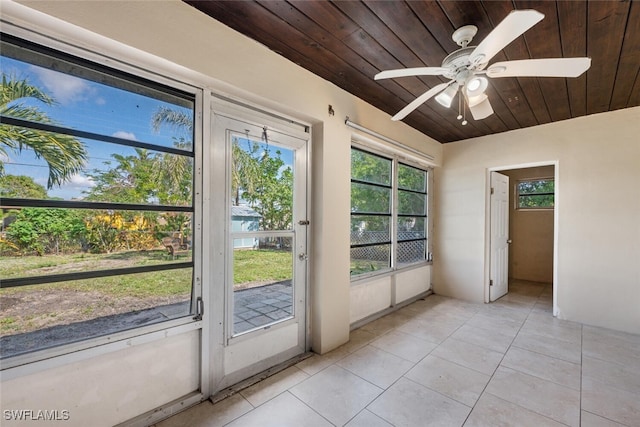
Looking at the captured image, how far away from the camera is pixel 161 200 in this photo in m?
1.64

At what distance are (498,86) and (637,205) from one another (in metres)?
2.16

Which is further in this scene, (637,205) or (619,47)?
(637,205)

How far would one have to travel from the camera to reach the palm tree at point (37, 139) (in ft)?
3.91

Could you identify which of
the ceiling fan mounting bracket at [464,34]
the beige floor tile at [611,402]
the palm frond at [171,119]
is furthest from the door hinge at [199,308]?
the beige floor tile at [611,402]

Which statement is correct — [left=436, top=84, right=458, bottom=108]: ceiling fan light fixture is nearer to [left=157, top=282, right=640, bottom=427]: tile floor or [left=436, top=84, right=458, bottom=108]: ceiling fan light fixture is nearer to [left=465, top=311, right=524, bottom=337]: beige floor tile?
[left=157, top=282, right=640, bottom=427]: tile floor

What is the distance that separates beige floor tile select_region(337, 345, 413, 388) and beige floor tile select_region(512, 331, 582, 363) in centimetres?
131

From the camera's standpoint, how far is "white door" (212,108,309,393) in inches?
74.9

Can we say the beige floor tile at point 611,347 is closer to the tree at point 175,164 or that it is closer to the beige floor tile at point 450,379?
the beige floor tile at point 450,379

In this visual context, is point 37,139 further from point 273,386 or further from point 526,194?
point 526,194

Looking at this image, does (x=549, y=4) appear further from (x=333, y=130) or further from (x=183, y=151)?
(x=183, y=151)

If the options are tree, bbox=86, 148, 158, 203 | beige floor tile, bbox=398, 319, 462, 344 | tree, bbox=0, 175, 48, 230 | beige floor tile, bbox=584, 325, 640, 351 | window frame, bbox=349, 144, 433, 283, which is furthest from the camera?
window frame, bbox=349, 144, 433, 283

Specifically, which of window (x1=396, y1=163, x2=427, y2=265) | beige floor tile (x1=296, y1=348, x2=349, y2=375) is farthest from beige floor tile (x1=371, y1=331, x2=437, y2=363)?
window (x1=396, y1=163, x2=427, y2=265)

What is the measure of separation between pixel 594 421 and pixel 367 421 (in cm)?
140

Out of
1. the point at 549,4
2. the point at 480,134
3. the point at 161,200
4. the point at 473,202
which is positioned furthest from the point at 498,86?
the point at 161,200
